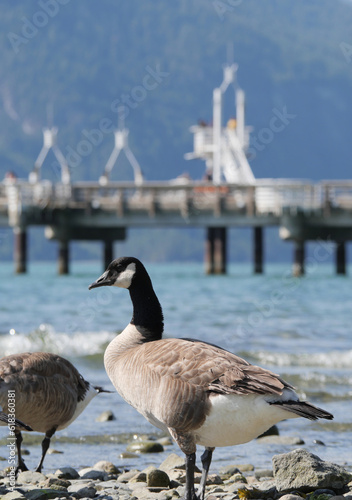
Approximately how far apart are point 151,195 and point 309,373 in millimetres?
30350

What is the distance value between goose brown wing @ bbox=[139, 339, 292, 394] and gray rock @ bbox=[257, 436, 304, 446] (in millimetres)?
2595

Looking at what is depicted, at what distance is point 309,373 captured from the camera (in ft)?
36.8

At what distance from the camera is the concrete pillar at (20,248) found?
44.0 m

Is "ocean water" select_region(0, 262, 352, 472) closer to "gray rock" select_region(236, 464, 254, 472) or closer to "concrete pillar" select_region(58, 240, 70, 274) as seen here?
"gray rock" select_region(236, 464, 254, 472)

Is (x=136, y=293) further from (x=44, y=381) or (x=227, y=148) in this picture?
(x=227, y=148)

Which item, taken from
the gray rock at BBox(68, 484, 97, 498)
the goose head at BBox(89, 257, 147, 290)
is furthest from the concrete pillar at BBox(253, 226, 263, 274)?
the gray rock at BBox(68, 484, 97, 498)

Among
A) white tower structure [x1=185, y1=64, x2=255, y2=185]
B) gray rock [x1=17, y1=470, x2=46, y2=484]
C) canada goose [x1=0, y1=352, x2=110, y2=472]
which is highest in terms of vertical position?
white tower structure [x1=185, y1=64, x2=255, y2=185]

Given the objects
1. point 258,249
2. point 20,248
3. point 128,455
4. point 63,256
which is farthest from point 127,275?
point 258,249

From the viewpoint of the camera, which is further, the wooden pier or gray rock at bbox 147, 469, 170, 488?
the wooden pier

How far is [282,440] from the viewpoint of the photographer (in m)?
7.55

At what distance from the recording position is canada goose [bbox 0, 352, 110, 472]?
5.84 metres

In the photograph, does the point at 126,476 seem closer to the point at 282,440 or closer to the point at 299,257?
the point at 282,440

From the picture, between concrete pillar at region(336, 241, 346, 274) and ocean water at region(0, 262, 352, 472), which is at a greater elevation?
ocean water at region(0, 262, 352, 472)

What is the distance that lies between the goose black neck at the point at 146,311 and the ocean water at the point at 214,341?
1526 millimetres
